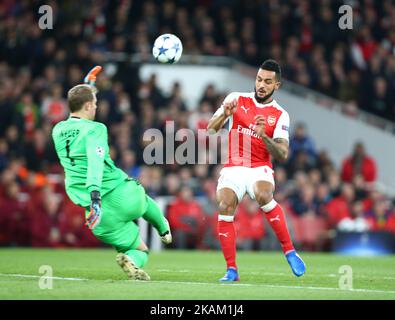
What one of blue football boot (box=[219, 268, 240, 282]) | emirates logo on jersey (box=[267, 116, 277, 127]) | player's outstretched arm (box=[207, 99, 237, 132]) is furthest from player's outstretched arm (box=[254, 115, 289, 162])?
blue football boot (box=[219, 268, 240, 282])

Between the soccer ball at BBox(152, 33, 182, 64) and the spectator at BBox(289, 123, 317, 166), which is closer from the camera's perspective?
the soccer ball at BBox(152, 33, 182, 64)

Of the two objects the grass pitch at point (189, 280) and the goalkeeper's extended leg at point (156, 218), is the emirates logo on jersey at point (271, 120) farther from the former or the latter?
the grass pitch at point (189, 280)

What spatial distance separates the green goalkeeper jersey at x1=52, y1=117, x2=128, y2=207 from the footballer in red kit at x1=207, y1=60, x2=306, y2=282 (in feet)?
4.15

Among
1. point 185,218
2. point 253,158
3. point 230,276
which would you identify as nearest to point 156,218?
point 230,276

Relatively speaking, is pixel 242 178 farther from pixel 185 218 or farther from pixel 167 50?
pixel 185 218

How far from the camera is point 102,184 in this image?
422 inches

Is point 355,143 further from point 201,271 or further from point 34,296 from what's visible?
point 34,296

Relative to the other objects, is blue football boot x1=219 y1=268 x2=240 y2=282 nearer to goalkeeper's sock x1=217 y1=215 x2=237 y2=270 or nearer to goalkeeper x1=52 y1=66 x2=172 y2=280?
goalkeeper's sock x1=217 y1=215 x2=237 y2=270

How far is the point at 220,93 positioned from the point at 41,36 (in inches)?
172

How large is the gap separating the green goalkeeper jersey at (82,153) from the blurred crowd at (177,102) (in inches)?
371

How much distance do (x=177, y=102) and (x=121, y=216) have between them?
1192 cm

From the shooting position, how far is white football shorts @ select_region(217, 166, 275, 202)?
11.3 metres

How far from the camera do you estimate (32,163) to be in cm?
2081

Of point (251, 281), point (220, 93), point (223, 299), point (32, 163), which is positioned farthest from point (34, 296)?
point (220, 93)
